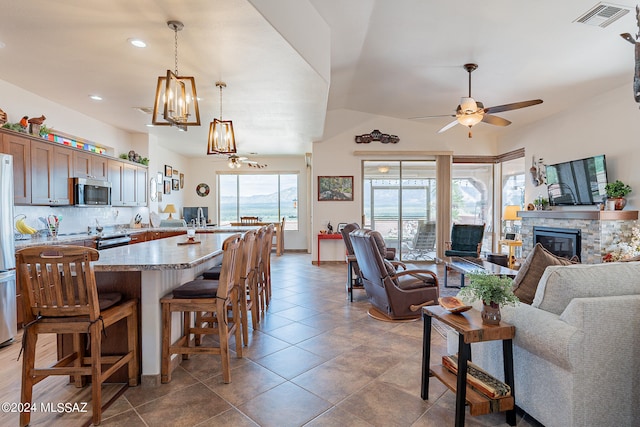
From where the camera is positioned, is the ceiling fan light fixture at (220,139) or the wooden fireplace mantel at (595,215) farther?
the wooden fireplace mantel at (595,215)

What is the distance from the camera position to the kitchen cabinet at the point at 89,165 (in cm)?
484

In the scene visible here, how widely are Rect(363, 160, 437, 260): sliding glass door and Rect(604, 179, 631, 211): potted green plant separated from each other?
334cm

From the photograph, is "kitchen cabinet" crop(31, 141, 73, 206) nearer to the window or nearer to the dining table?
the dining table

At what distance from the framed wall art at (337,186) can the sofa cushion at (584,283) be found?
5.74 m

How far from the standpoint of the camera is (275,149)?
8484mm

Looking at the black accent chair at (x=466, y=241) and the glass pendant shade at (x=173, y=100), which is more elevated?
the glass pendant shade at (x=173, y=100)

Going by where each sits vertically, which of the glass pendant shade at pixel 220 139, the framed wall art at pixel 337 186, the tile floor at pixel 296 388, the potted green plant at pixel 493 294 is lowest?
the tile floor at pixel 296 388

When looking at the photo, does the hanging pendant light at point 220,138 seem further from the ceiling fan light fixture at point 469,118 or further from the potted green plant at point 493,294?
the ceiling fan light fixture at point 469,118

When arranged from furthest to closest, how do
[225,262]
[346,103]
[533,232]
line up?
[346,103] < [533,232] < [225,262]

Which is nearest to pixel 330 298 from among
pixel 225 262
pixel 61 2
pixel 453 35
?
pixel 225 262

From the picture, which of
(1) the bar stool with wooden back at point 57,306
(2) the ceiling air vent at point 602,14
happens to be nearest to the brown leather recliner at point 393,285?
(1) the bar stool with wooden back at point 57,306

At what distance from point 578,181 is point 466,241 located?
1957 mm

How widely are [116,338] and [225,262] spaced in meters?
0.97

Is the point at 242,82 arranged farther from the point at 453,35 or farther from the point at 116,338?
the point at 116,338
